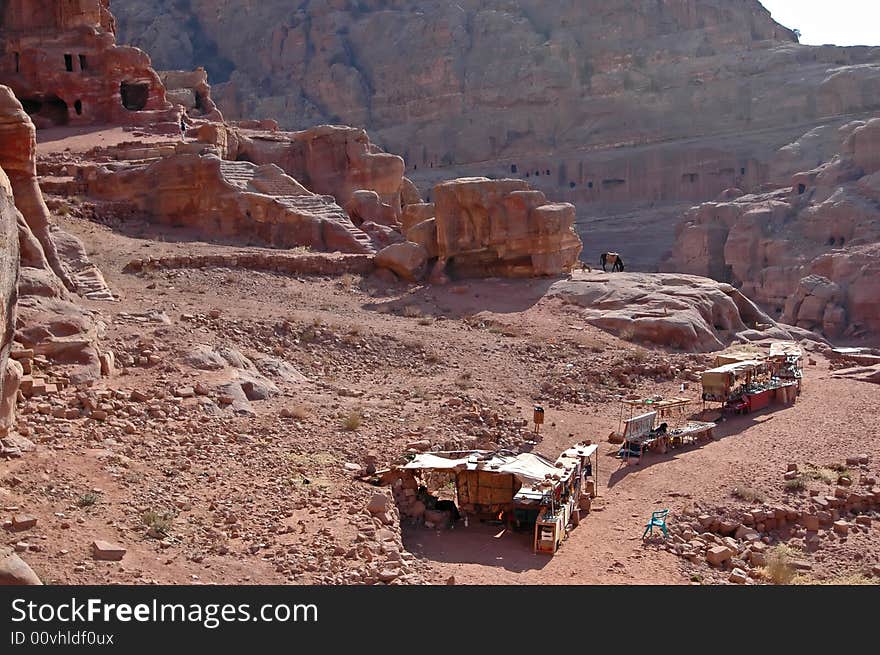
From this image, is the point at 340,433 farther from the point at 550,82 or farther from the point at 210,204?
the point at 550,82

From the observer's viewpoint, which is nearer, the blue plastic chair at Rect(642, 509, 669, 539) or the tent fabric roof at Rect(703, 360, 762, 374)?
the blue plastic chair at Rect(642, 509, 669, 539)

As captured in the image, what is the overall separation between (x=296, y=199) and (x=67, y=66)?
10.6m

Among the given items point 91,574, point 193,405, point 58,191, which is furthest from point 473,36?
point 91,574

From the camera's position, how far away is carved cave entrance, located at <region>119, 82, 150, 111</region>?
109 ft

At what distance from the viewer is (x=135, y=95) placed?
3356 centimetres

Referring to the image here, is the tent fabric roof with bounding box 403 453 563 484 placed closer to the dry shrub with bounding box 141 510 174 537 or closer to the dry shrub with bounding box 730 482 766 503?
the dry shrub with bounding box 730 482 766 503

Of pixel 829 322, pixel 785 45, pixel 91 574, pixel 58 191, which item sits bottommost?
pixel 829 322

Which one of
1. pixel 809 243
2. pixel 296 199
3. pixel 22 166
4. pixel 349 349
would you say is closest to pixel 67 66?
pixel 296 199

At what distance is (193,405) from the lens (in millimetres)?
12734

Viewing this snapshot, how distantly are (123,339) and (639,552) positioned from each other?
305 inches

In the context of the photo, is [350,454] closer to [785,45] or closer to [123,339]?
[123,339]

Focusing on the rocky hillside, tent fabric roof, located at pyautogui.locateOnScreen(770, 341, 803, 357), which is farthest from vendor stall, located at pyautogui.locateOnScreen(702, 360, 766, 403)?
the rocky hillside

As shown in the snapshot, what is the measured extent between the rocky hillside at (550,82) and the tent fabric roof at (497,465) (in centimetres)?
4057

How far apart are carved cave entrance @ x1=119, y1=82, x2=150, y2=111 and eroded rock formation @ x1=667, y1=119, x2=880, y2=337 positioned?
23.6 metres
